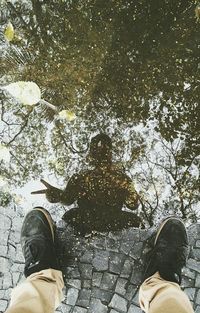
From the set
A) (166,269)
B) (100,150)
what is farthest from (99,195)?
(166,269)

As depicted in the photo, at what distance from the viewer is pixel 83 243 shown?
461 centimetres

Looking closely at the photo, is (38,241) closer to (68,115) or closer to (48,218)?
(48,218)

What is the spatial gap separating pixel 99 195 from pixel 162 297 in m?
1.62

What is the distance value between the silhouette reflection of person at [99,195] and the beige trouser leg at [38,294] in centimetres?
78

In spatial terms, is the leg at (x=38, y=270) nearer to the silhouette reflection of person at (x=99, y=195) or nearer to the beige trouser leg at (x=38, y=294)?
the beige trouser leg at (x=38, y=294)

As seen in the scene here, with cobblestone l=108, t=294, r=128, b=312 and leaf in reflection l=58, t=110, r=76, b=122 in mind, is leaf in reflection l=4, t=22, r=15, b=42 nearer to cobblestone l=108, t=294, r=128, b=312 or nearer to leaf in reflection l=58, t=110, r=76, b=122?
leaf in reflection l=58, t=110, r=76, b=122

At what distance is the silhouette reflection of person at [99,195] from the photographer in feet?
15.4

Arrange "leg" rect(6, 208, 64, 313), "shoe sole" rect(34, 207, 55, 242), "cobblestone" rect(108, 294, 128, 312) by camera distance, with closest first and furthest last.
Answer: "leg" rect(6, 208, 64, 313) < "cobblestone" rect(108, 294, 128, 312) < "shoe sole" rect(34, 207, 55, 242)

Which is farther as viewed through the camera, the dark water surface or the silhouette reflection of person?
the dark water surface

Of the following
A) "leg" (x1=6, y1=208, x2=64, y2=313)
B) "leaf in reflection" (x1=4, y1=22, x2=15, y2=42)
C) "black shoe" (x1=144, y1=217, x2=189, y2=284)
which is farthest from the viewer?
"leaf in reflection" (x1=4, y1=22, x2=15, y2=42)

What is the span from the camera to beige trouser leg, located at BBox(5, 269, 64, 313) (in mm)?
3211

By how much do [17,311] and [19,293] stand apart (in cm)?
37

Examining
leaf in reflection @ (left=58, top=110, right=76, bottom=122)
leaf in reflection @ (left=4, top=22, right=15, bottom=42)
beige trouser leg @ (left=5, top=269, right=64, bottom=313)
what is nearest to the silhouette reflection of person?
leaf in reflection @ (left=58, top=110, right=76, bottom=122)

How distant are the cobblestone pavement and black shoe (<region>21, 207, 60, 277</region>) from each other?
0.19 meters
